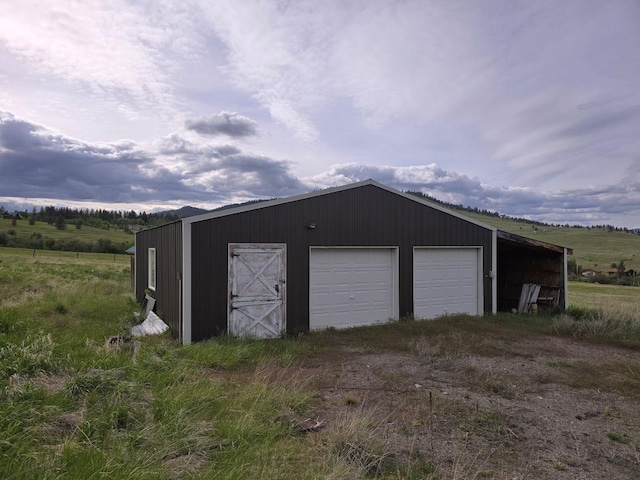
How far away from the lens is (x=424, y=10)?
9625 millimetres

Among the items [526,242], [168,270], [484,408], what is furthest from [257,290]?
[526,242]

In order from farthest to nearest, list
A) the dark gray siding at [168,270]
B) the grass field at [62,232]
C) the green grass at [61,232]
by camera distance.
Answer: the green grass at [61,232]
the grass field at [62,232]
the dark gray siding at [168,270]

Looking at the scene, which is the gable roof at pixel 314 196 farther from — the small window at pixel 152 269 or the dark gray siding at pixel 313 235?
the small window at pixel 152 269

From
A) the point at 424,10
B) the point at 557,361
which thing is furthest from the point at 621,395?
the point at 424,10

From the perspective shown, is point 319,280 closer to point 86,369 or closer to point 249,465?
point 86,369

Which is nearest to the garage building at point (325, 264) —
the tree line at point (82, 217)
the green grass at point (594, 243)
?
the green grass at point (594, 243)

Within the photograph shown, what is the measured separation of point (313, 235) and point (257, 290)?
186 cm

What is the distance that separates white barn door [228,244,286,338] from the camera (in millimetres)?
8812

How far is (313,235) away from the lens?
985 centimetres

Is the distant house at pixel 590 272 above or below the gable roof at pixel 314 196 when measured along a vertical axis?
below

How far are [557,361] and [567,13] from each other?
722cm

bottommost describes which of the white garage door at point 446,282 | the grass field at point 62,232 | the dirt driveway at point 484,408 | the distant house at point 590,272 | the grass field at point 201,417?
→ the distant house at point 590,272

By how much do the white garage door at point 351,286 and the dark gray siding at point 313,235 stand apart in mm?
235

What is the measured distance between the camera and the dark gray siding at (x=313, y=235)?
852 cm
